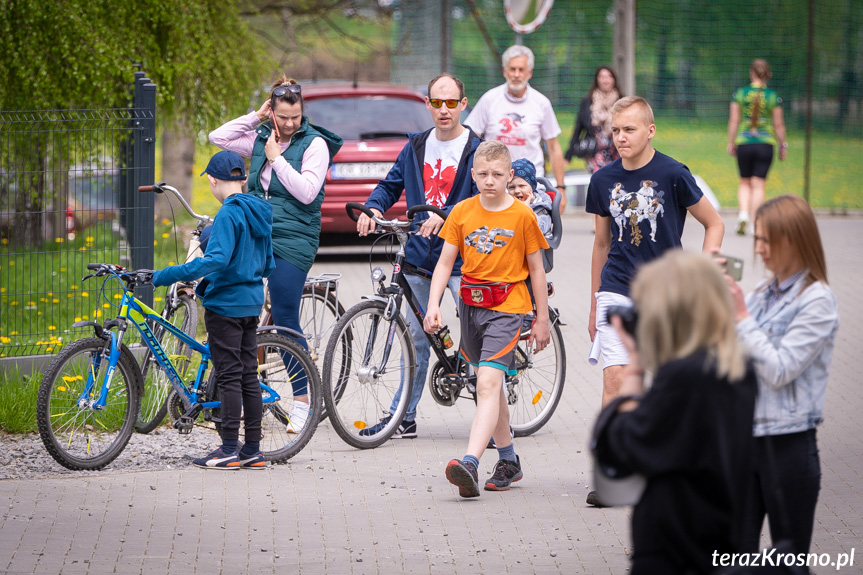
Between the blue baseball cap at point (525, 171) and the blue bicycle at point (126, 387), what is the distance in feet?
5.02

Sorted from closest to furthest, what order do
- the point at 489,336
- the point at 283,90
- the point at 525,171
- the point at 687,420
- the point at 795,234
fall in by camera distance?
the point at 687,420
the point at 795,234
the point at 489,336
the point at 283,90
the point at 525,171

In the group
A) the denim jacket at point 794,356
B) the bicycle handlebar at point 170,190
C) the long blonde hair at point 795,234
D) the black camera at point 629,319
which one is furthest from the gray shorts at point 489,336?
the black camera at point 629,319

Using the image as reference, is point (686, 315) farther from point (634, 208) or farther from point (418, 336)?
point (418, 336)

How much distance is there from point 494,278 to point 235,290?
1284 mm

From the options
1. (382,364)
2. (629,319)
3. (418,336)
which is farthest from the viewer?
(418,336)

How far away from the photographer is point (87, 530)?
16.8 feet

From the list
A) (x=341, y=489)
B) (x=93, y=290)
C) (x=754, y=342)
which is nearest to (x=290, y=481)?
(x=341, y=489)

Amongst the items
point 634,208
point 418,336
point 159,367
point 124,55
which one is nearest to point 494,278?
point 634,208

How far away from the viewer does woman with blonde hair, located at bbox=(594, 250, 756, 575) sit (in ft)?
9.57

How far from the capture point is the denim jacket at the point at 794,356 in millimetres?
3600

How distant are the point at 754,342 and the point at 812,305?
25cm

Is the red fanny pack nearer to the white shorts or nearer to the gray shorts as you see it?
the gray shorts

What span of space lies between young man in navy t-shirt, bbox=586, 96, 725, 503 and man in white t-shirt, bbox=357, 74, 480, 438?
4.17ft

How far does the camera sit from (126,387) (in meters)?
6.06
